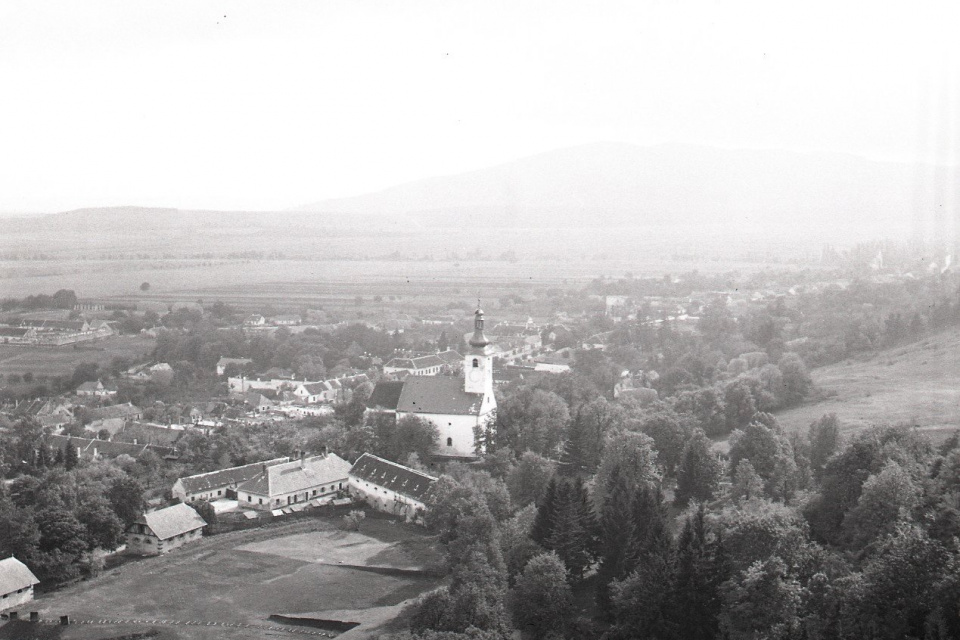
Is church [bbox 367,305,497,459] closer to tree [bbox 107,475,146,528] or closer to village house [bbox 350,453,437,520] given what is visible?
village house [bbox 350,453,437,520]

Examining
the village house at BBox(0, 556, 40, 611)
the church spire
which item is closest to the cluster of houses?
the church spire

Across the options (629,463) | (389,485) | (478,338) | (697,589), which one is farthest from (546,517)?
(478,338)

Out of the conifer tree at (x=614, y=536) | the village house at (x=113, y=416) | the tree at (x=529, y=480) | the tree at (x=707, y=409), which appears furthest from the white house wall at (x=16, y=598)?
the tree at (x=707, y=409)

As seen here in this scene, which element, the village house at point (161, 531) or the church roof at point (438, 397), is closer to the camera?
the village house at point (161, 531)

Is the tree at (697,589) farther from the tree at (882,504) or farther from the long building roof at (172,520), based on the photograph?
the long building roof at (172,520)

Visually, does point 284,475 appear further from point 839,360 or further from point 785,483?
point 839,360
